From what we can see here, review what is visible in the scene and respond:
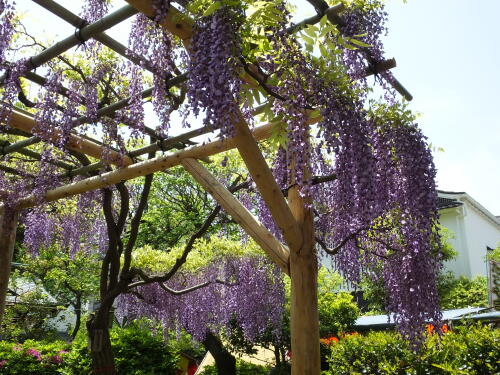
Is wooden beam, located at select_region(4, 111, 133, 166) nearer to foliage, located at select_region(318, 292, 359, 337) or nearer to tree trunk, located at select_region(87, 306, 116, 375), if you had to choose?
tree trunk, located at select_region(87, 306, 116, 375)

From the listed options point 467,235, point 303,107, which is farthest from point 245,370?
point 467,235

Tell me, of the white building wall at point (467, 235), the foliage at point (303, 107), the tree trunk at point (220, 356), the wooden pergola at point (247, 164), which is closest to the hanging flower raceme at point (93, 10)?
the foliage at point (303, 107)

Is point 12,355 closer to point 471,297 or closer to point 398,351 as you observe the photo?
point 398,351

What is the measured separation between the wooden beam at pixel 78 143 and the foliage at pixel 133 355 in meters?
3.59

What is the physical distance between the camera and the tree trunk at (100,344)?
5.16m

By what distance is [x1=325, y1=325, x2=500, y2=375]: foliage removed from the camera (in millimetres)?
3600

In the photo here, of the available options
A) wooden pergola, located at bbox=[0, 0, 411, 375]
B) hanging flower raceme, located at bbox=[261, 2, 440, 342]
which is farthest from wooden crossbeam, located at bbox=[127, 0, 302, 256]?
hanging flower raceme, located at bbox=[261, 2, 440, 342]

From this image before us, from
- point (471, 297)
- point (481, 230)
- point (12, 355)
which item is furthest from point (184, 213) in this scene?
point (481, 230)

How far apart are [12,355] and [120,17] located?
688 cm

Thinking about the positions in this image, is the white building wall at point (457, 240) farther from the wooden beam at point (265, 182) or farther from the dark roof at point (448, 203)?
the wooden beam at point (265, 182)

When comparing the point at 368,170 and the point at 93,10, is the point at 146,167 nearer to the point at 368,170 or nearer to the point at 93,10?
the point at 93,10

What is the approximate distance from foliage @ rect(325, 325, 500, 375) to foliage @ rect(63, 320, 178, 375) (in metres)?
3.03

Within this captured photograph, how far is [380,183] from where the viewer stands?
3.08m

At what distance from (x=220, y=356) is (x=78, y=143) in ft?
15.7
